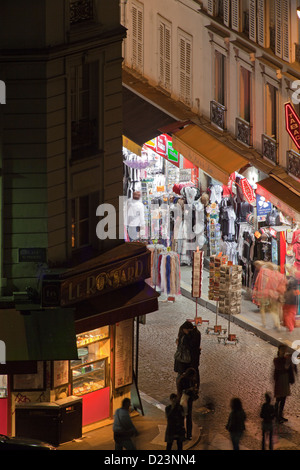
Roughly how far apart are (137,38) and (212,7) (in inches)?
94.6

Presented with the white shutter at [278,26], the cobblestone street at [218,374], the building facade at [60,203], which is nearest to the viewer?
the building facade at [60,203]

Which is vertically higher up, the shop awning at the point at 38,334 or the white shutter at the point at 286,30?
the white shutter at the point at 286,30

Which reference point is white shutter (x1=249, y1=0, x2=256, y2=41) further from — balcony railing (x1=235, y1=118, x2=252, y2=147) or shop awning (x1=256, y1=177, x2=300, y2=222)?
shop awning (x1=256, y1=177, x2=300, y2=222)

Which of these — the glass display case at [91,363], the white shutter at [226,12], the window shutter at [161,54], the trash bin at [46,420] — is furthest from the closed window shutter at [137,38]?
the trash bin at [46,420]

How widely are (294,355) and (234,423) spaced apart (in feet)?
21.4

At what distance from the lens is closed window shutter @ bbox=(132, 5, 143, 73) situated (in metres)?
28.4

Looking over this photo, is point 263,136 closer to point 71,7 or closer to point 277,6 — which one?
point 277,6

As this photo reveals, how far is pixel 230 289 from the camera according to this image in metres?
25.1

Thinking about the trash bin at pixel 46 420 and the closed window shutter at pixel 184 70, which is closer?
the trash bin at pixel 46 420

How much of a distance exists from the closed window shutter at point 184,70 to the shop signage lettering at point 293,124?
4152mm

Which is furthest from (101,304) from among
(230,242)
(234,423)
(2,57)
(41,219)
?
(230,242)

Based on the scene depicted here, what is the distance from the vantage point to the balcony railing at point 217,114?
27.4m

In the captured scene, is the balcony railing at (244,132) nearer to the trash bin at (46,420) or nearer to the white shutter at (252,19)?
the white shutter at (252,19)

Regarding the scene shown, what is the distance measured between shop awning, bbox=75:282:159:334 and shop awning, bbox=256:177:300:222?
646cm
